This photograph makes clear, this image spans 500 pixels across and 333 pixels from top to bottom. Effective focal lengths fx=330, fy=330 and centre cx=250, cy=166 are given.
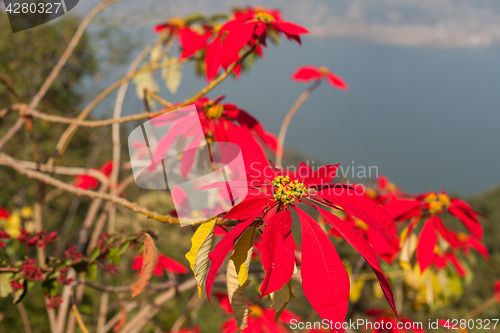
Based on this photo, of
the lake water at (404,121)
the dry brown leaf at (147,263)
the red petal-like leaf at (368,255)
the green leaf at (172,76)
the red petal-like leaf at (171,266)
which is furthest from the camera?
the lake water at (404,121)

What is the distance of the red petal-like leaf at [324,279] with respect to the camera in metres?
0.19

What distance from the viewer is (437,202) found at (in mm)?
494

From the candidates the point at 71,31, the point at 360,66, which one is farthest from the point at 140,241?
the point at 360,66

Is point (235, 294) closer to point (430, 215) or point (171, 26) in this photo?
point (430, 215)

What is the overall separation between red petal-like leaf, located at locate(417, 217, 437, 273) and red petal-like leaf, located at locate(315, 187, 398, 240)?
23cm

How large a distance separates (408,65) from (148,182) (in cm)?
2085

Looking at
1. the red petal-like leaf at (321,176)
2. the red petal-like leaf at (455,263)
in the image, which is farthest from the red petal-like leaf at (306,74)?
the red petal-like leaf at (321,176)

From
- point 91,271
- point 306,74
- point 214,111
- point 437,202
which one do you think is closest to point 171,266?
point 91,271

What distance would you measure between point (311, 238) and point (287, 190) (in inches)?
2.1

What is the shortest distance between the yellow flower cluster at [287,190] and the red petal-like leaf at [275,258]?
0.04 meters

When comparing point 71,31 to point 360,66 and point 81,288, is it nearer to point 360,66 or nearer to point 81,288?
point 81,288

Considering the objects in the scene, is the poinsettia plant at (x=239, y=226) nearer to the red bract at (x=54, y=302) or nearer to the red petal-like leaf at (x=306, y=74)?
the red bract at (x=54, y=302)

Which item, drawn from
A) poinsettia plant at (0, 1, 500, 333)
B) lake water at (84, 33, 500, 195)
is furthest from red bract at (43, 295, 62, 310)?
lake water at (84, 33, 500, 195)

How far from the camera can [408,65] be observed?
18.4 metres
